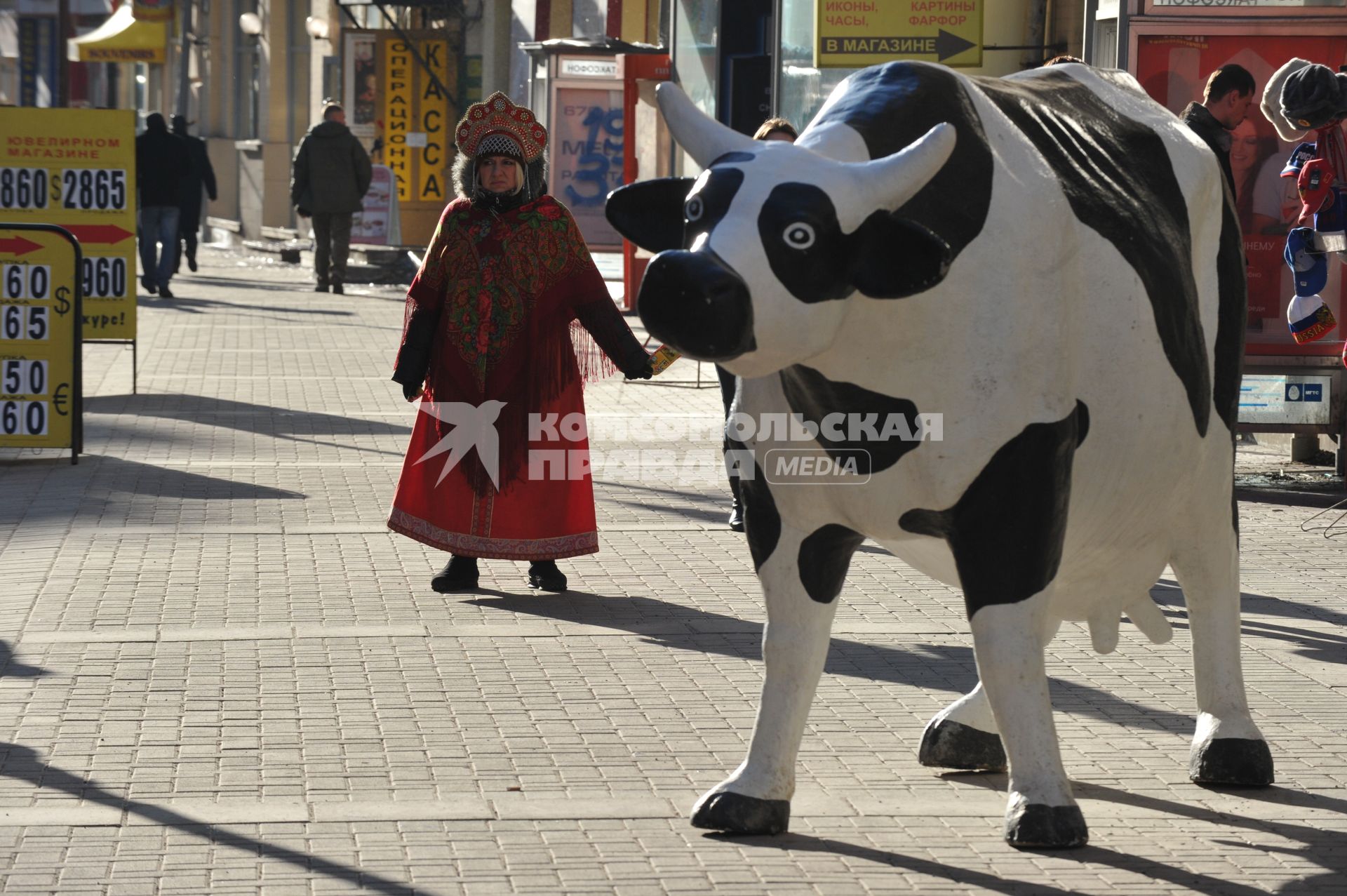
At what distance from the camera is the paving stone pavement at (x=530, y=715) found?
487 cm

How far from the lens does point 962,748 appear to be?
18.6ft

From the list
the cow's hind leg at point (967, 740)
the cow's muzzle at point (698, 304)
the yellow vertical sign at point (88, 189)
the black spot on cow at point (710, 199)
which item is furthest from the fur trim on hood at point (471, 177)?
the yellow vertical sign at point (88, 189)

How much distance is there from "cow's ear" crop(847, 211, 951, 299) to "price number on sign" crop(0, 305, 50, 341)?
8.27 meters

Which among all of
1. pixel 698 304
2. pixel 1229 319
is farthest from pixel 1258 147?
pixel 698 304

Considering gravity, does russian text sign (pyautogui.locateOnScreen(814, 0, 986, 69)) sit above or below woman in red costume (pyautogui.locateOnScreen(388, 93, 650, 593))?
above

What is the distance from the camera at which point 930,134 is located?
424 centimetres

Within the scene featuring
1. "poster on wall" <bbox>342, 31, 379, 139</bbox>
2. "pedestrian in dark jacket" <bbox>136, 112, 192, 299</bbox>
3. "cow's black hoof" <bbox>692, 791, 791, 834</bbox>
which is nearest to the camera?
"cow's black hoof" <bbox>692, 791, 791, 834</bbox>

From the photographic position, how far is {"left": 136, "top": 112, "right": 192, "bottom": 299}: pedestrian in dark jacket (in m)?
22.0

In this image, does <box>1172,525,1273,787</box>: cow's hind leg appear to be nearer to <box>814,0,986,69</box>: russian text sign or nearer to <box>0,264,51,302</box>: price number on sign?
<box>0,264,51,302</box>: price number on sign

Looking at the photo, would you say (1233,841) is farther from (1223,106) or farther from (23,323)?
(23,323)

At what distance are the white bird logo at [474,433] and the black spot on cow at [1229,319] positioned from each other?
3551 millimetres

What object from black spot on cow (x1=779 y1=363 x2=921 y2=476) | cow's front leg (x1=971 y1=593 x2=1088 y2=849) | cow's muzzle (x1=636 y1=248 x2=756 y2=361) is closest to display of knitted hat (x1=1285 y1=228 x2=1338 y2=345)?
cow's front leg (x1=971 y1=593 x2=1088 y2=849)

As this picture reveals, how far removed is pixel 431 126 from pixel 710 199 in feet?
81.3

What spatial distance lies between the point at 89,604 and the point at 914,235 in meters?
4.59
